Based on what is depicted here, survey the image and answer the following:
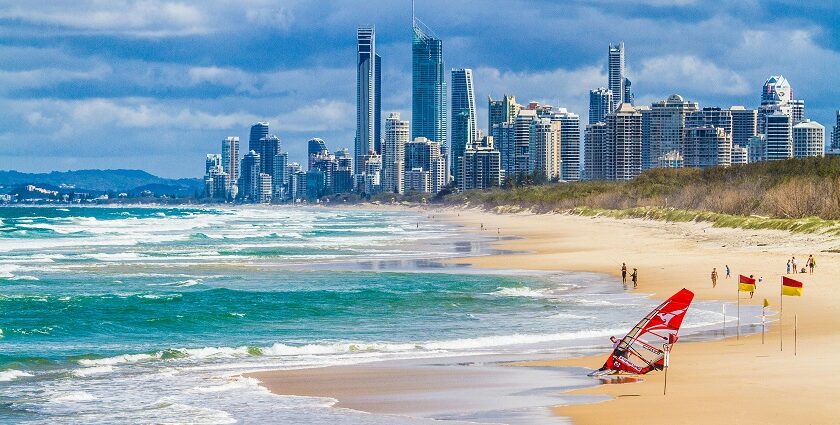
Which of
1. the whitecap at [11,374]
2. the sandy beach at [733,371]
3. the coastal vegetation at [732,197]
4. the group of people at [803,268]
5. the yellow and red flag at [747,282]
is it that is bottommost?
the whitecap at [11,374]

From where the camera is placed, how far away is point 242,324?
29828mm

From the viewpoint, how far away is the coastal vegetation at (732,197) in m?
65.6

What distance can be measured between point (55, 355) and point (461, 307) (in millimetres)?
12958

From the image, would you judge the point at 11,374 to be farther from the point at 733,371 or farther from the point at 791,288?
the point at 791,288

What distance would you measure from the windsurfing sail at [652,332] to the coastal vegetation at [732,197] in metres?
34.1

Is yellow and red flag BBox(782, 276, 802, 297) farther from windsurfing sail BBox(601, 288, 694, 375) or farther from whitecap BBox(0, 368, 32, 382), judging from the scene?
whitecap BBox(0, 368, 32, 382)

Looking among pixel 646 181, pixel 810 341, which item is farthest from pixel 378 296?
pixel 646 181

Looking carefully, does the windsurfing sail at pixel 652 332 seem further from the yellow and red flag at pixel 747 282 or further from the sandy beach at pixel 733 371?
the yellow and red flag at pixel 747 282

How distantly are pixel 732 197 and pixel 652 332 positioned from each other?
68486mm

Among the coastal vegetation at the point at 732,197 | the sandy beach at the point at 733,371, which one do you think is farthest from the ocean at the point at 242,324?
the coastal vegetation at the point at 732,197

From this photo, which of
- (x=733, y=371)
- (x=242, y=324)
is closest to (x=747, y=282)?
(x=733, y=371)

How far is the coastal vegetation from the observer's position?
215 ft

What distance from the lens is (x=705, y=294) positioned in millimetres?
35562

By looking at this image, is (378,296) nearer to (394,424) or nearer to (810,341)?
(810,341)
